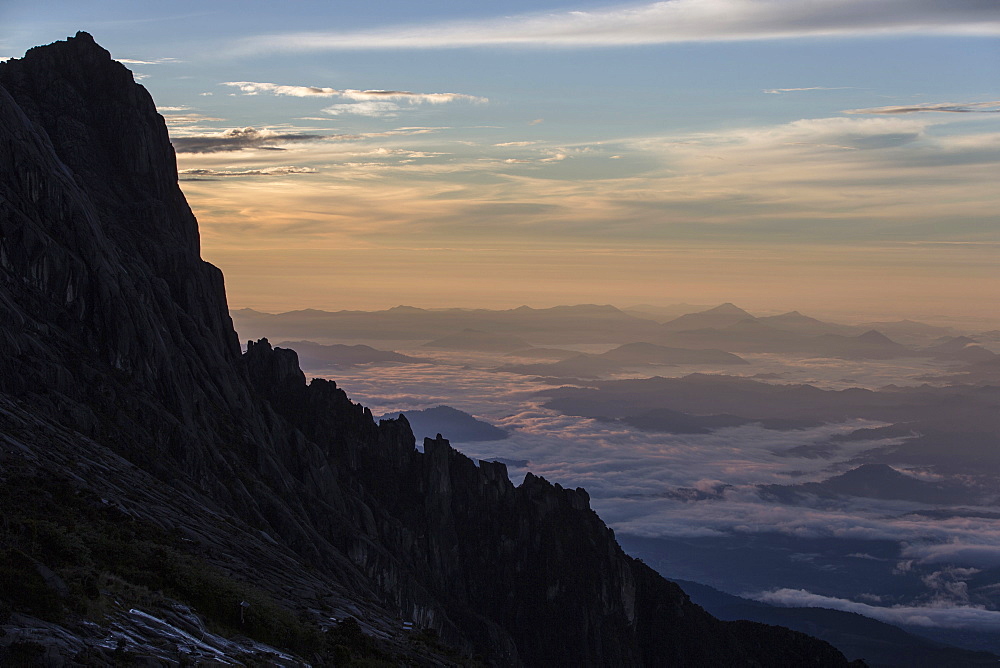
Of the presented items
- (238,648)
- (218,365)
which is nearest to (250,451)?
(218,365)

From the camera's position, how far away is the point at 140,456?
109 meters

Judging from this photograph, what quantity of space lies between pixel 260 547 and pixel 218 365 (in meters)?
56.7

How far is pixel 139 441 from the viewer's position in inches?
4469

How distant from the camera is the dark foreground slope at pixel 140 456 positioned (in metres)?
53.7

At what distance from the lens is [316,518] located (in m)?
157

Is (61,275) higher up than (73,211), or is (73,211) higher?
(73,211)

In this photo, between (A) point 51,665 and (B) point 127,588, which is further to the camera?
(B) point 127,588

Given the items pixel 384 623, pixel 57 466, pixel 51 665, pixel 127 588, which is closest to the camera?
pixel 51 665

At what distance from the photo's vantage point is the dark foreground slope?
5369 centimetres

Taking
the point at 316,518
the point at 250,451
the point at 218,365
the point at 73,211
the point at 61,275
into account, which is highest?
the point at 73,211

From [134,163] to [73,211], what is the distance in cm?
3863

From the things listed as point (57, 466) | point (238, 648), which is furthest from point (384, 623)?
point (238, 648)

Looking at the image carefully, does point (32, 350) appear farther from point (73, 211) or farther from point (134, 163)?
point (134, 163)

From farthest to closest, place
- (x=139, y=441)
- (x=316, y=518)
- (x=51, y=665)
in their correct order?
(x=316, y=518)
(x=139, y=441)
(x=51, y=665)
